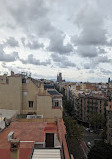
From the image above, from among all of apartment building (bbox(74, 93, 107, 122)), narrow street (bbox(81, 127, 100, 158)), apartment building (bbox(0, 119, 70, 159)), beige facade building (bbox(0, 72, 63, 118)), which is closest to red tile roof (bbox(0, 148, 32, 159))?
apartment building (bbox(0, 119, 70, 159))

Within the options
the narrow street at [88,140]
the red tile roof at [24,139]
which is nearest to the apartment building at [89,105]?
the narrow street at [88,140]

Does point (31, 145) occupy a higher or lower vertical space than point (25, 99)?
lower

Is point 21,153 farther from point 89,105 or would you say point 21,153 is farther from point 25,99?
point 89,105

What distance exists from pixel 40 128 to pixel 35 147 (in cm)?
457

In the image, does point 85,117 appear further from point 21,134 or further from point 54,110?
point 21,134

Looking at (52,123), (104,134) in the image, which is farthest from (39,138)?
(104,134)

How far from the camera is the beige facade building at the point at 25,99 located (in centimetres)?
2881

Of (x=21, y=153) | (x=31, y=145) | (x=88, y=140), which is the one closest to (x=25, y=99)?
(x=31, y=145)

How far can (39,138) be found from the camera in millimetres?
15703

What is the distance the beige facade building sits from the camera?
2881 cm

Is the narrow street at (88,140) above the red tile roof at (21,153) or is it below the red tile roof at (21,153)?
below

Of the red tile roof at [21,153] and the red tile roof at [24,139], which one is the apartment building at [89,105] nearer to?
the red tile roof at [24,139]

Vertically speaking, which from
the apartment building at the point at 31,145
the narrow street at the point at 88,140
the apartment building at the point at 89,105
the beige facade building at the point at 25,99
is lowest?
the narrow street at the point at 88,140

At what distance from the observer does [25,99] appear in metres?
30.7
